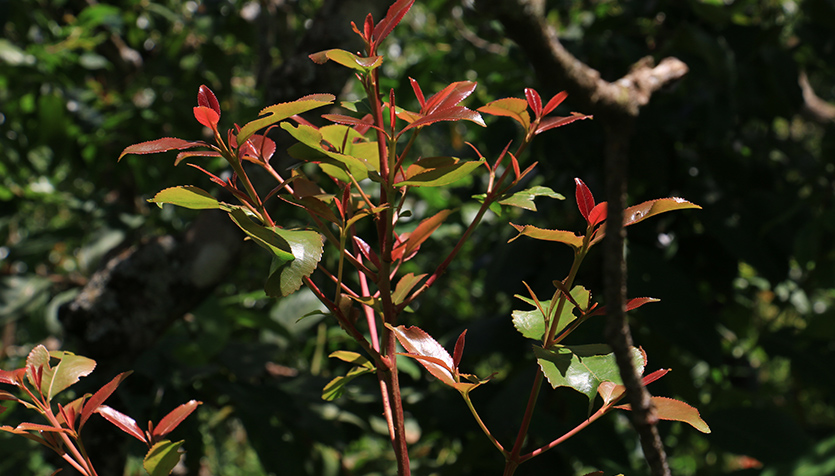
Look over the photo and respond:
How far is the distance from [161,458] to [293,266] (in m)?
0.13

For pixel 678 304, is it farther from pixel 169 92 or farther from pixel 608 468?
pixel 169 92

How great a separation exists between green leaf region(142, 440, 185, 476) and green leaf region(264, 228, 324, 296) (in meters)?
0.11

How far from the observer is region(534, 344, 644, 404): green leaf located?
28 centimetres

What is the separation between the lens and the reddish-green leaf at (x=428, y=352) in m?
0.29

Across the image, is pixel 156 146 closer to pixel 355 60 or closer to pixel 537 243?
pixel 355 60

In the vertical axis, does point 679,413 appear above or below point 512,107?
below

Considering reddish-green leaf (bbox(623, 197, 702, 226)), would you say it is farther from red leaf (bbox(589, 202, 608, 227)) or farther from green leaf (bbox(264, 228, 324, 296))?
green leaf (bbox(264, 228, 324, 296))

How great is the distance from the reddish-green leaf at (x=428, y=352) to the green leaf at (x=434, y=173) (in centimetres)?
7

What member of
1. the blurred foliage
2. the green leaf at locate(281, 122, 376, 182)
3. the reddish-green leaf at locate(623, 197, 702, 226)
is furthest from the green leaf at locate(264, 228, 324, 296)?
the blurred foliage

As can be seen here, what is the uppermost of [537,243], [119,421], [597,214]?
[597,214]

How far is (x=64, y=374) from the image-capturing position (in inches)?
13.1

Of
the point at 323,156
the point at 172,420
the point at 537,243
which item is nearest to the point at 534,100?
the point at 323,156

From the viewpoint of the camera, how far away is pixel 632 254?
2.74 ft

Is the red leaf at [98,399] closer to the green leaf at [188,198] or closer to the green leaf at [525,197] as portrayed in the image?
the green leaf at [188,198]
